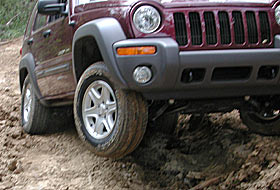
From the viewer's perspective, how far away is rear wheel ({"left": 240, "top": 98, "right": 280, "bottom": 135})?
13.2 feet

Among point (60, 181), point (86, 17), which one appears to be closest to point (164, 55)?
point (86, 17)

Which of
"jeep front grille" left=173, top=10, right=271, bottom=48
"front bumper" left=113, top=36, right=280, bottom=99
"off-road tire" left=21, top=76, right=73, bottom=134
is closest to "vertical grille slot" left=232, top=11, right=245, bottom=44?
"jeep front grille" left=173, top=10, right=271, bottom=48

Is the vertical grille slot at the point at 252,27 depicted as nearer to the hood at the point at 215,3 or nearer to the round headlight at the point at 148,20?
the hood at the point at 215,3

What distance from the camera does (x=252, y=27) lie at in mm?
3539

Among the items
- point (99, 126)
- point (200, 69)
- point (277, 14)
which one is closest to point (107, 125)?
point (99, 126)

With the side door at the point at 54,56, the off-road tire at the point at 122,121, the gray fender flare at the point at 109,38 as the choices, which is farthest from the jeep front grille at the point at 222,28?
the side door at the point at 54,56

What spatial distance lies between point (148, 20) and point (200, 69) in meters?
0.53

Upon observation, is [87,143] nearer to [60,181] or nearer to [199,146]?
[60,181]

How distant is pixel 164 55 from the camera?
3199mm

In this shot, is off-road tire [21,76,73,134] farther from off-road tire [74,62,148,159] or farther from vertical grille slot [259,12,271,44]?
vertical grille slot [259,12,271,44]

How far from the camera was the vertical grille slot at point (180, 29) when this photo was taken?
3359mm

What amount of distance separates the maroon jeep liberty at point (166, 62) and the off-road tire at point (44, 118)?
1.55 m

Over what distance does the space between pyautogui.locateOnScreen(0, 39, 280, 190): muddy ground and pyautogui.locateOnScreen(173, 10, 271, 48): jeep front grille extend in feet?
3.54

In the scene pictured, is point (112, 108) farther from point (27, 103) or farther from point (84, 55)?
point (27, 103)
